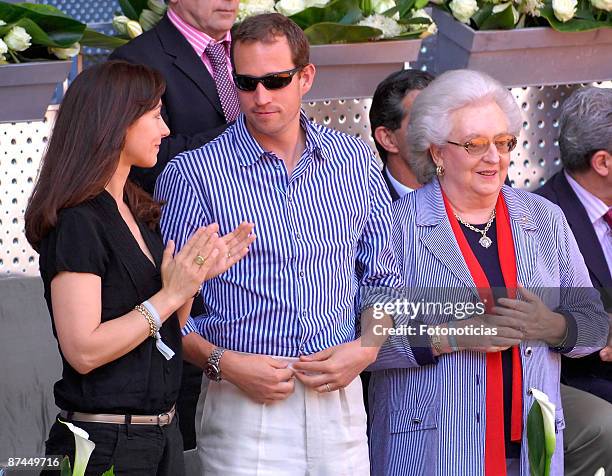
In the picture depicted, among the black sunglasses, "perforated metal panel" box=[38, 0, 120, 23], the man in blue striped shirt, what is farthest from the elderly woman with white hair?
"perforated metal panel" box=[38, 0, 120, 23]

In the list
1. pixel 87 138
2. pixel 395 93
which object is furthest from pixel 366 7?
pixel 87 138

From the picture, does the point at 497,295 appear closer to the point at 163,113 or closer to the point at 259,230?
the point at 259,230

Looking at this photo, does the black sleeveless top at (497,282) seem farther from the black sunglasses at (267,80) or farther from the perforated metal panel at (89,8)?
the perforated metal panel at (89,8)

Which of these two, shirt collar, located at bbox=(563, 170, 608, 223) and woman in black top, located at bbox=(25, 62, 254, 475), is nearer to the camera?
woman in black top, located at bbox=(25, 62, 254, 475)

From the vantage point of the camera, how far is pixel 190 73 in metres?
3.45

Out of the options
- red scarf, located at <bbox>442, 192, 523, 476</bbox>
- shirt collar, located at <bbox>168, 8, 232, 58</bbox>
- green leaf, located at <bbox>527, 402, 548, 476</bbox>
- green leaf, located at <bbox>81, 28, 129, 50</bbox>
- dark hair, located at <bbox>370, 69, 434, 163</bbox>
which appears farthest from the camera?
dark hair, located at <bbox>370, 69, 434, 163</bbox>

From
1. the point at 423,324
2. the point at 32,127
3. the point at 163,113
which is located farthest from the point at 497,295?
the point at 32,127

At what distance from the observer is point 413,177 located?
3.87m

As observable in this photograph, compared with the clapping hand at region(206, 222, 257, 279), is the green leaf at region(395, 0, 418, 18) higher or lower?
higher

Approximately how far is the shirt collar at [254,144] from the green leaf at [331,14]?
2.51 ft

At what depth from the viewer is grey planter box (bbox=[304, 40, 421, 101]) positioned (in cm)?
377

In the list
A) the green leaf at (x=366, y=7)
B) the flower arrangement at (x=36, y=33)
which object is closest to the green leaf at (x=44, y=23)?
the flower arrangement at (x=36, y=33)

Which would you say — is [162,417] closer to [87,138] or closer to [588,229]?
[87,138]

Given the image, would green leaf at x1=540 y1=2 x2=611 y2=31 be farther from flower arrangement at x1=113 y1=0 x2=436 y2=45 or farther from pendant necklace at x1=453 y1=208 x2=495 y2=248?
pendant necklace at x1=453 y1=208 x2=495 y2=248
